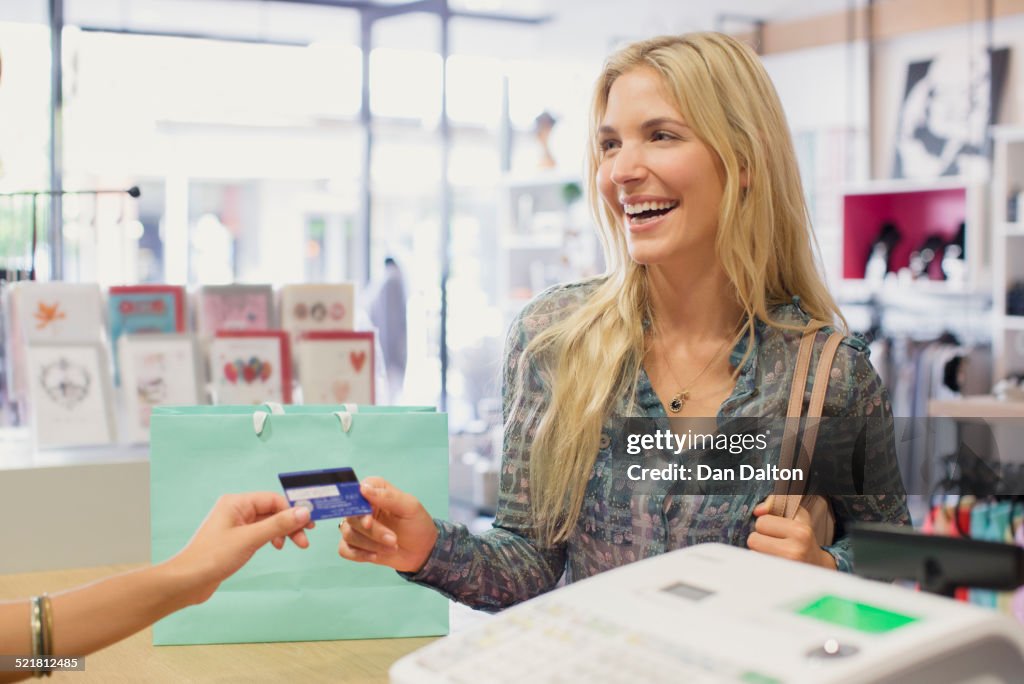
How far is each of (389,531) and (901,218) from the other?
587 centimetres

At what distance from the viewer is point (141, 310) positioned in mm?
2721

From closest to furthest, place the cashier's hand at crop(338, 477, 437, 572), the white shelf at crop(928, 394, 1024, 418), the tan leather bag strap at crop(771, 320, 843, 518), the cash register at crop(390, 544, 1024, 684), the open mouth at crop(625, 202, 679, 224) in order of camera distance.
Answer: the cash register at crop(390, 544, 1024, 684), the cashier's hand at crop(338, 477, 437, 572), the tan leather bag strap at crop(771, 320, 843, 518), the open mouth at crop(625, 202, 679, 224), the white shelf at crop(928, 394, 1024, 418)

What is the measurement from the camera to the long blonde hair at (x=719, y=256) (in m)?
1.54

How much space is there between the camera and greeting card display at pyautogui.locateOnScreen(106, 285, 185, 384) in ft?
8.87

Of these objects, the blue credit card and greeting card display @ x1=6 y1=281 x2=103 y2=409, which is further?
greeting card display @ x1=6 y1=281 x2=103 y2=409

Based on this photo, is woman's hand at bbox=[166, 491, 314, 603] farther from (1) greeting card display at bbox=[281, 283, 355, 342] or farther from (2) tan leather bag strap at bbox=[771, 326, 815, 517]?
(1) greeting card display at bbox=[281, 283, 355, 342]

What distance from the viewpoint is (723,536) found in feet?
4.84

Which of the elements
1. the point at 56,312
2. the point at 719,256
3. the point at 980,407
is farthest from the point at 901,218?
the point at 719,256

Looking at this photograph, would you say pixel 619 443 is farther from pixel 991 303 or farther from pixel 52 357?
pixel 991 303

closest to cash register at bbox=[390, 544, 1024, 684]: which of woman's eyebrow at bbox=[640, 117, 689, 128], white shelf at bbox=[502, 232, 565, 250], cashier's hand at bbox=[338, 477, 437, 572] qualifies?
cashier's hand at bbox=[338, 477, 437, 572]

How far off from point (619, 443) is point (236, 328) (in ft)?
5.08

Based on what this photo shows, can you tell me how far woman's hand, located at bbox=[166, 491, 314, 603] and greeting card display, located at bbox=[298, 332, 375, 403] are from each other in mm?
1625

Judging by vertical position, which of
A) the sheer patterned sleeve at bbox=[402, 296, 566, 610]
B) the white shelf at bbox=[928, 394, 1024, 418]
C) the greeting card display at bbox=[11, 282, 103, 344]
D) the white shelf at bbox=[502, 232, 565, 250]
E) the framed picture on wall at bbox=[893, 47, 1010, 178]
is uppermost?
the framed picture on wall at bbox=[893, 47, 1010, 178]

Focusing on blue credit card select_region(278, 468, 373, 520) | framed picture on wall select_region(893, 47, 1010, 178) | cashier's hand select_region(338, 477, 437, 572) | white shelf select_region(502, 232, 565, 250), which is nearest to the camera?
blue credit card select_region(278, 468, 373, 520)
